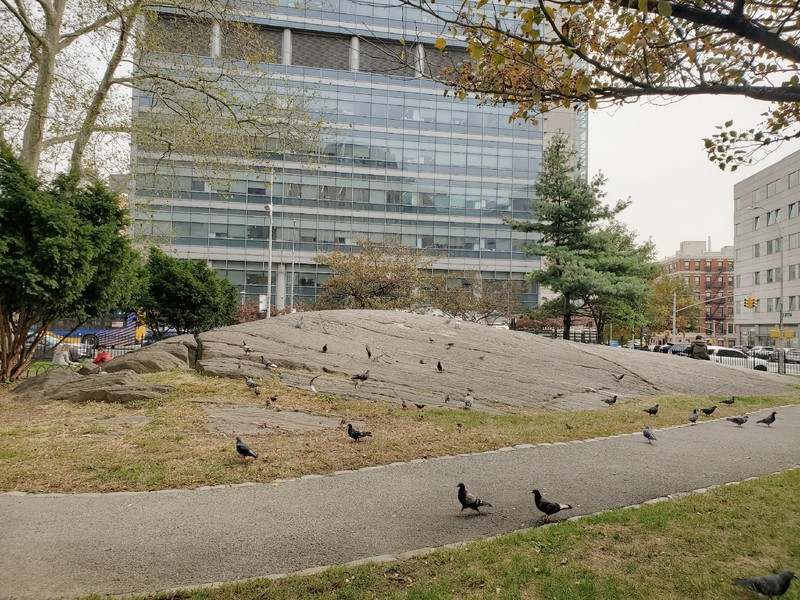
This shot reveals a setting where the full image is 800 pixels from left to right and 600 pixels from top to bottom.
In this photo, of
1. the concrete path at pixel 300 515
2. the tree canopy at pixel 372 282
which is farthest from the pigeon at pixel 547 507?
the tree canopy at pixel 372 282

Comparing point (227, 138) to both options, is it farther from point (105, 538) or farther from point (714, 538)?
point (714, 538)

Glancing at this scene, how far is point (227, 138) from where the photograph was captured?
54.3ft

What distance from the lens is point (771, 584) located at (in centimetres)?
364

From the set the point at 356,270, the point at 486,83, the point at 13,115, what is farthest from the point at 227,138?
the point at 356,270

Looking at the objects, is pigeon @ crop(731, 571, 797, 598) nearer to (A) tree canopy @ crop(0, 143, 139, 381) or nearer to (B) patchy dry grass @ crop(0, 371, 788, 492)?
(B) patchy dry grass @ crop(0, 371, 788, 492)

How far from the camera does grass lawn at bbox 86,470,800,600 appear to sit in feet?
12.2

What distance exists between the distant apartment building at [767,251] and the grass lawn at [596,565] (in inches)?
2422

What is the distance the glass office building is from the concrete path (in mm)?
47390

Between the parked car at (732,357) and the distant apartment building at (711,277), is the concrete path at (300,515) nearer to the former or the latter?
the parked car at (732,357)

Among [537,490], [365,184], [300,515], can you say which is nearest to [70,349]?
[300,515]

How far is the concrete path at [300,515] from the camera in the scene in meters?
4.13

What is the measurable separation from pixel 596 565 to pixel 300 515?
2.79m

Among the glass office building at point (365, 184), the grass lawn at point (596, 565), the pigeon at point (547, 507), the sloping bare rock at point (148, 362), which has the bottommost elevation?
the grass lawn at point (596, 565)

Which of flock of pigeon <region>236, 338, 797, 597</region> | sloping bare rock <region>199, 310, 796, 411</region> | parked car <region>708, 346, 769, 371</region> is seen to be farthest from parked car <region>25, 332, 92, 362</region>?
parked car <region>708, 346, 769, 371</region>
